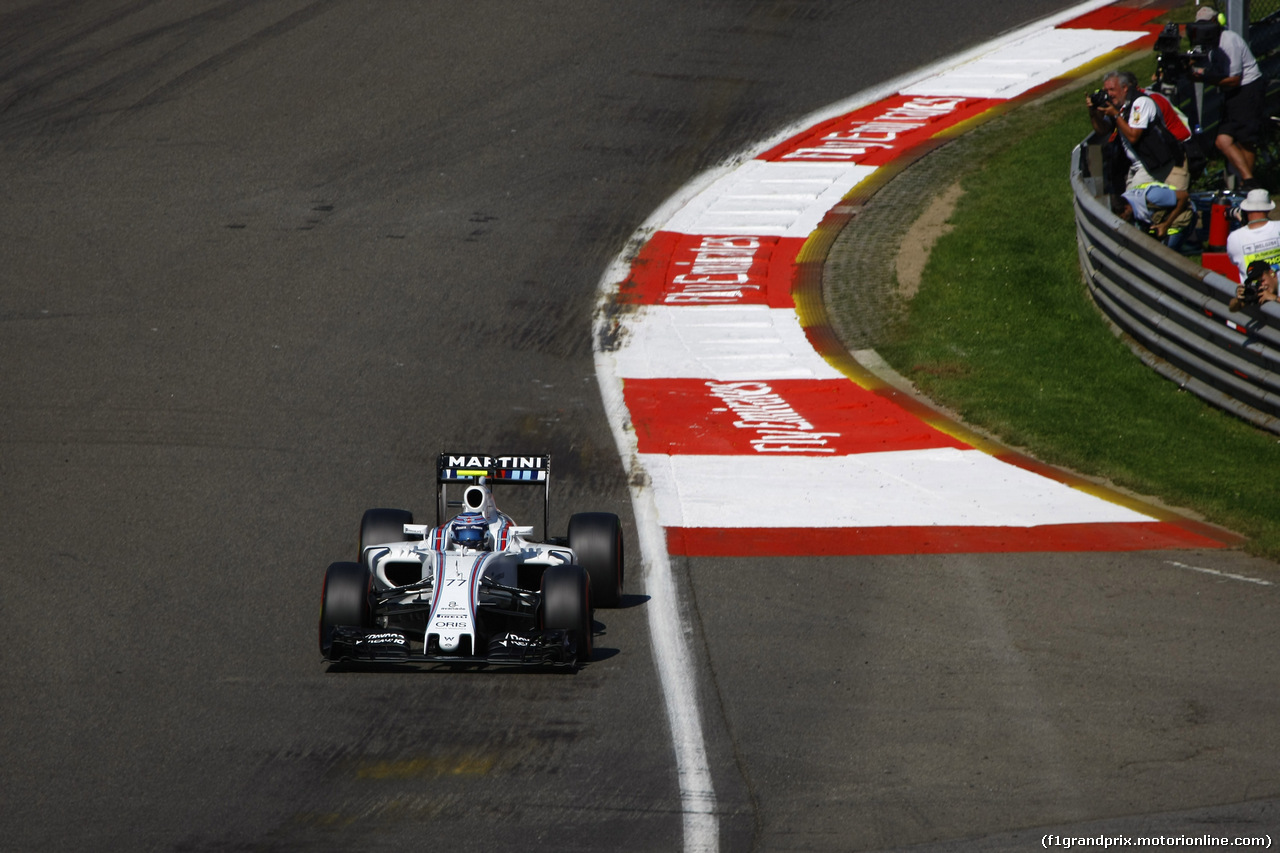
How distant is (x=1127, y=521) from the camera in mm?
10891

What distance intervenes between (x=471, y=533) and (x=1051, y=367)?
6948 mm

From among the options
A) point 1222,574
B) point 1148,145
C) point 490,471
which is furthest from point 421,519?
point 1148,145

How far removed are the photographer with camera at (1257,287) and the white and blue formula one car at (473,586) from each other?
5.76m

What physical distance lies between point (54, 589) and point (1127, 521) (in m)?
7.25

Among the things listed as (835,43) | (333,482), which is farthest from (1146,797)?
(835,43)

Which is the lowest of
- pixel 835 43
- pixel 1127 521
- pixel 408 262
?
pixel 1127 521

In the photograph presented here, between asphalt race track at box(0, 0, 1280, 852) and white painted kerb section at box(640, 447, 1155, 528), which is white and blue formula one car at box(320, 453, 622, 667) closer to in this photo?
asphalt race track at box(0, 0, 1280, 852)

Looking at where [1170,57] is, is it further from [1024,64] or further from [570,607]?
[570,607]

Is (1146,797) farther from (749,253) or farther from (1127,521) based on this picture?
(749,253)

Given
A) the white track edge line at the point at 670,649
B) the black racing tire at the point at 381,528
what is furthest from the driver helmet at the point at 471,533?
the white track edge line at the point at 670,649

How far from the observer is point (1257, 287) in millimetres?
12156

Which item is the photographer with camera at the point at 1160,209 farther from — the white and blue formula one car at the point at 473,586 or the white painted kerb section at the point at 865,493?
the white and blue formula one car at the point at 473,586

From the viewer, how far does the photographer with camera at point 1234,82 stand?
49.6ft

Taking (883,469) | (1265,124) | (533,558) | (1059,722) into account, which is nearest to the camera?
(1059,722)
